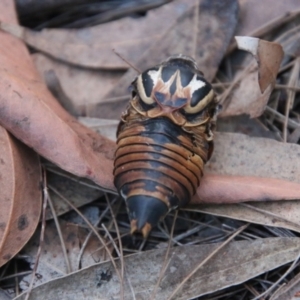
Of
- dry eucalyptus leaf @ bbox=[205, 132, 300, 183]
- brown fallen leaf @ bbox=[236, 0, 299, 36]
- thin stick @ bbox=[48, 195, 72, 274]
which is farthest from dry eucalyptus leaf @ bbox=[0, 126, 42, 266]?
brown fallen leaf @ bbox=[236, 0, 299, 36]

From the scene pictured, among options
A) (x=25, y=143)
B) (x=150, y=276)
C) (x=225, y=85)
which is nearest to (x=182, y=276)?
(x=150, y=276)

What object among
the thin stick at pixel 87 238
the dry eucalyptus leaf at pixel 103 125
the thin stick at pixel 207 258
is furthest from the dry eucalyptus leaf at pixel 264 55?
the thin stick at pixel 87 238

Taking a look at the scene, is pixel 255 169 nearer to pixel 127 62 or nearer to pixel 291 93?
pixel 291 93

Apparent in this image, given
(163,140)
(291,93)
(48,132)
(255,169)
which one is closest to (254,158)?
(255,169)

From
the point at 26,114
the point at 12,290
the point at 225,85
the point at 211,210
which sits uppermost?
the point at 26,114

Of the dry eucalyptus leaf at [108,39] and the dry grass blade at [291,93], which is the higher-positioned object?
the dry eucalyptus leaf at [108,39]

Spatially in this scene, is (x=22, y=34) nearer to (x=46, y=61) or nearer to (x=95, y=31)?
(x=46, y=61)

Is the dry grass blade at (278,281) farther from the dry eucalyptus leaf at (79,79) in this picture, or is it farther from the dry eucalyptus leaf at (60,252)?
the dry eucalyptus leaf at (79,79)
